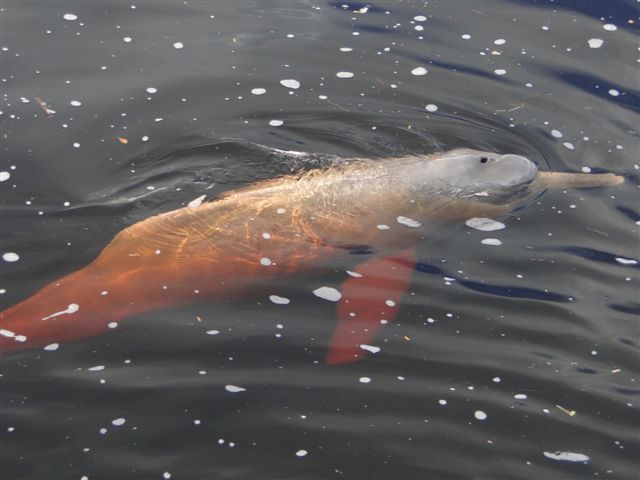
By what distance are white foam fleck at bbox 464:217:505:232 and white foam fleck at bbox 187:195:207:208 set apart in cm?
247

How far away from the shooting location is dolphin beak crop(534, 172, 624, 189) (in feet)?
25.4

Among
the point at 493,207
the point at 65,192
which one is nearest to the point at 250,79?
the point at 65,192

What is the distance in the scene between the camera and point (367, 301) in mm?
6672

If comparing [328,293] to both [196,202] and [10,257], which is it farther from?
[10,257]

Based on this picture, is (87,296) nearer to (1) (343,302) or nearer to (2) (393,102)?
(1) (343,302)

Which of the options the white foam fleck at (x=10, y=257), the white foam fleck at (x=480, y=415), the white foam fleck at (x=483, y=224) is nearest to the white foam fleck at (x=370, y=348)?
the white foam fleck at (x=480, y=415)

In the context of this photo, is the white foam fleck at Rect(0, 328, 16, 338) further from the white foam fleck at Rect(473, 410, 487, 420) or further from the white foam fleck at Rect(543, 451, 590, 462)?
the white foam fleck at Rect(543, 451, 590, 462)

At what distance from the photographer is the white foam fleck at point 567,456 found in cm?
558

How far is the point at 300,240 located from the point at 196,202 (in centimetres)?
110

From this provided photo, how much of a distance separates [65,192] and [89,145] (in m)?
0.75

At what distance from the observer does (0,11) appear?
32.3 ft

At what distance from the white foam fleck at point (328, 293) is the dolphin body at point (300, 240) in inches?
2.5

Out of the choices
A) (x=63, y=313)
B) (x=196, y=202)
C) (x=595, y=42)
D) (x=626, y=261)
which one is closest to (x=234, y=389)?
(x=63, y=313)

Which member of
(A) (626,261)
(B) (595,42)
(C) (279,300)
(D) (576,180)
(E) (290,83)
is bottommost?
(C) (279,300)
